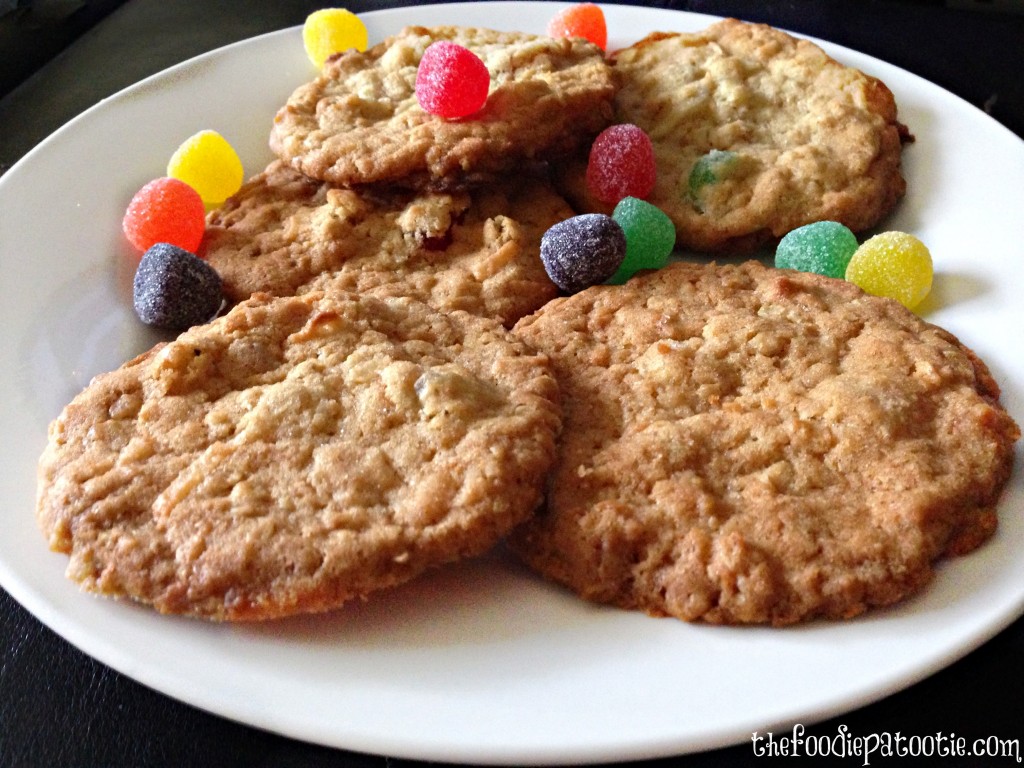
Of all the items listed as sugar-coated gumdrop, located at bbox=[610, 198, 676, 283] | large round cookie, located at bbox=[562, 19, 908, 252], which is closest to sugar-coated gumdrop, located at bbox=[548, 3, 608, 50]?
large round cookie, located at bbox=[562, 19, 908, 252]

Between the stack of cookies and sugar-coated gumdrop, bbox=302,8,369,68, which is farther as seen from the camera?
sugar-coated gumdrop, bbox=302,8,369,68

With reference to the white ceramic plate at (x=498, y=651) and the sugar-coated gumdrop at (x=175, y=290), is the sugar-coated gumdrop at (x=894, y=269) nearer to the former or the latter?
the white ceramic plate at (x=498, y=651)

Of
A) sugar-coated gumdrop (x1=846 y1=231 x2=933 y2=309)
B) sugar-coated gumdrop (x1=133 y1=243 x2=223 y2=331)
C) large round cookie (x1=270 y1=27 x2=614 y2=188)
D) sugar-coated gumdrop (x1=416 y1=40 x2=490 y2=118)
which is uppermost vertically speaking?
sugar-coated gumdrop (x1=416 y1=40 x2=490 y2=118)

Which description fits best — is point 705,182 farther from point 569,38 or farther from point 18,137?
point 18,137

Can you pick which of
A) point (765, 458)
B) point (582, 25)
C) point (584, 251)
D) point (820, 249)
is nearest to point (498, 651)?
point (765, 458)

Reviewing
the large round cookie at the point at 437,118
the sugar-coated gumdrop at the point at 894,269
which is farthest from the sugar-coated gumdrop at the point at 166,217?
the sugar-coated gumdrop at the point at 894,269

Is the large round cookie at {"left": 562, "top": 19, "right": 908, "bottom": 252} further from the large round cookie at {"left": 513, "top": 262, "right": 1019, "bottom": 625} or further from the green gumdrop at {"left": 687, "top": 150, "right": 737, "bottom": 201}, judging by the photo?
the large round cookie at {"left": 513, "top": 262, "right": 1019, "bottom": 625}
